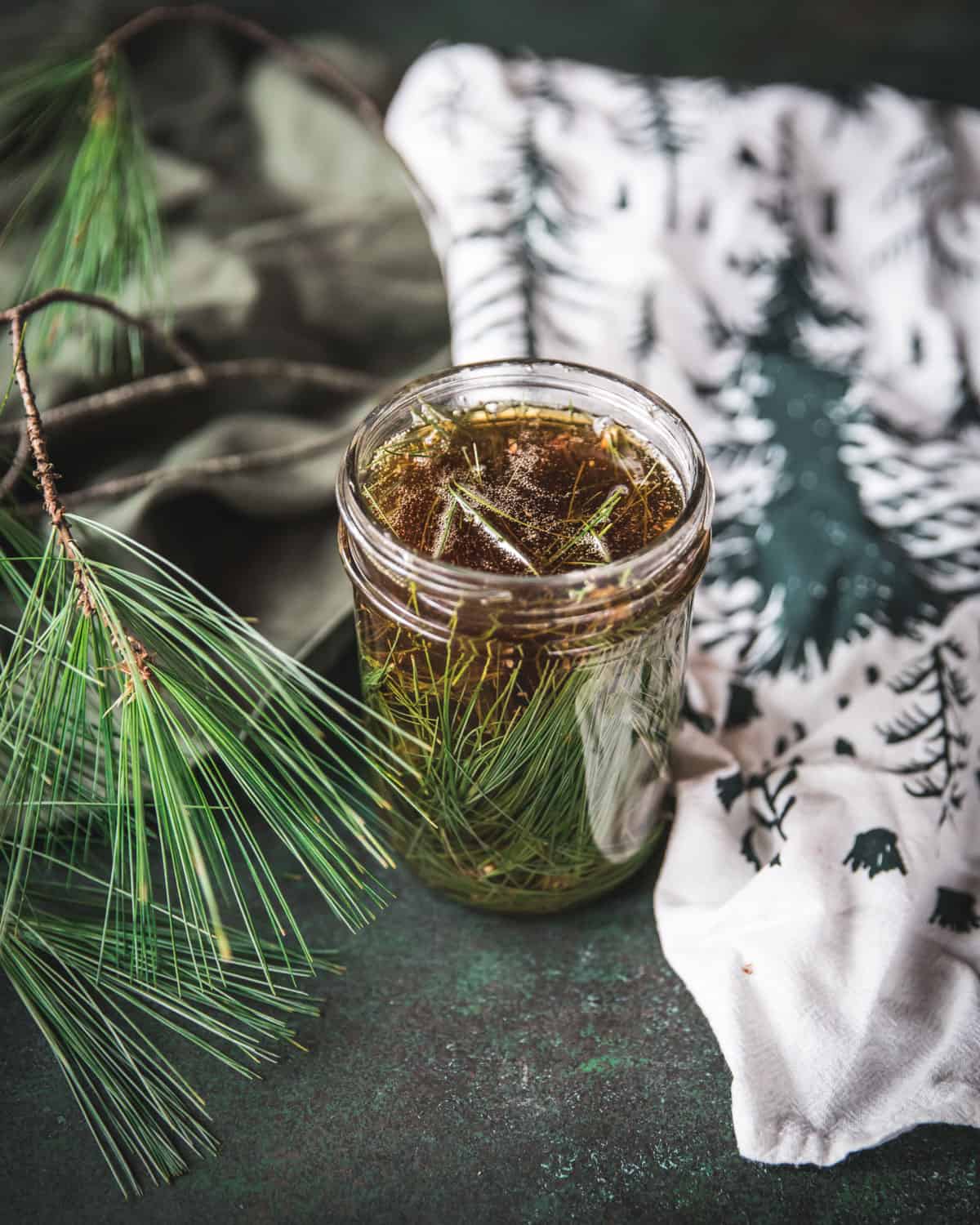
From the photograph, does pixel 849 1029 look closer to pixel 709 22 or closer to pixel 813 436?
pixel 813 436

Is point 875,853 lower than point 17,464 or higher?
lower

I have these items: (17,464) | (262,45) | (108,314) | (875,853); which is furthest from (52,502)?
(262,45)

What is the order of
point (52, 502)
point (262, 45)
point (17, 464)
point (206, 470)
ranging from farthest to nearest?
point (262, 45)
point (206, 470)
point (17, 464)
point (52, 502)

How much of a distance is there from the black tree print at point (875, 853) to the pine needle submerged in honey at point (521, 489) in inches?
7.1

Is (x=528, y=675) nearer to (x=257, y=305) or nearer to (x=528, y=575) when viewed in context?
(x=528, y=575)

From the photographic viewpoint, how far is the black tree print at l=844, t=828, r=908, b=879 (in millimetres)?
531

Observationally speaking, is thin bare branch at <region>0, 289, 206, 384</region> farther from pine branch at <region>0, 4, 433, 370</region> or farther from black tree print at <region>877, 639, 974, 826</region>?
black tree print at <region>877, 639, 974, 826</region>

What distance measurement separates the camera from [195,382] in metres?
0.71

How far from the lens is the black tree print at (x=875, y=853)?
0.53 m

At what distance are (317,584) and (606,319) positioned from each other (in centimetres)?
26

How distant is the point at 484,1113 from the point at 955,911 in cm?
23

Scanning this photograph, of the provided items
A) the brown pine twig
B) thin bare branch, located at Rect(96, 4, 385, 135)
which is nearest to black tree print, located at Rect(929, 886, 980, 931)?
the brown pine twig

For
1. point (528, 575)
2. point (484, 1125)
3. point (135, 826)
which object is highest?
point (528, 575)

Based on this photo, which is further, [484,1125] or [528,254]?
[528,254]
